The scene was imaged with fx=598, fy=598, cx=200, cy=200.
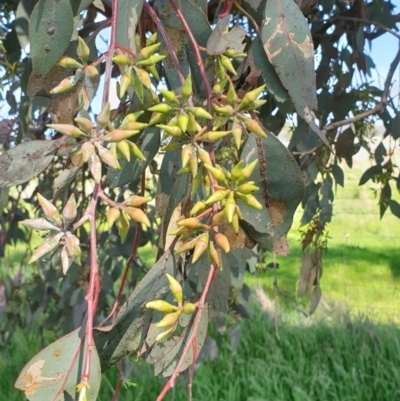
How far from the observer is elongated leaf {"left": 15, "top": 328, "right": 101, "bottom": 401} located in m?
0.40

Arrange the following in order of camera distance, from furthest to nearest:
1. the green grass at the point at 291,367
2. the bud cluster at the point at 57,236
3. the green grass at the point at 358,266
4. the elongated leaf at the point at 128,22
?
1. the green grass at the point at 358,266
2. the green grass at the point at 291,367
3. the elongated leaf at the point at 128,22
4. the bud cluster at the point at 57,236

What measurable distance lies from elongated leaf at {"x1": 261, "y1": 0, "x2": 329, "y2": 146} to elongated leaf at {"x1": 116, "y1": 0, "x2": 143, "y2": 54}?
11 centimetres

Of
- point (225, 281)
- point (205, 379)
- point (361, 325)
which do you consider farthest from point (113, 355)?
point (361, 325)

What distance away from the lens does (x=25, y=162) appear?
44cm

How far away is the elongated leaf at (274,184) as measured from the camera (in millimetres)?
480

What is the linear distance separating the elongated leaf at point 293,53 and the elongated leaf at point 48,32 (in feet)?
0.55

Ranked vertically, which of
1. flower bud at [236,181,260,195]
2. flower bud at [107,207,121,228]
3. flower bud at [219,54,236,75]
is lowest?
flower bud at [107,207,121,228]

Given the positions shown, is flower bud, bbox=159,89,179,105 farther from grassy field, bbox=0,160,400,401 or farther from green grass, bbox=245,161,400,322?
green grass, bbox=245,161,400,322

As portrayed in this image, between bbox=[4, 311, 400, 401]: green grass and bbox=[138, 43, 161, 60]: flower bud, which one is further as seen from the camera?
bbox=[4, 311, 400, 401]: green grass

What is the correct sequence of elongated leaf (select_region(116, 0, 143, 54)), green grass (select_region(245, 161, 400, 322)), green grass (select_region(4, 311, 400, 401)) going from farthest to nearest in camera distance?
1. green grass (select_region(245, 161, 400, 322))
2. green grass (select_region(4, 311, 400, 401))
3. elongated leaf (select_region(116, 0, 143, 54))

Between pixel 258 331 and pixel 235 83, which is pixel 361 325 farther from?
pixel 235 83

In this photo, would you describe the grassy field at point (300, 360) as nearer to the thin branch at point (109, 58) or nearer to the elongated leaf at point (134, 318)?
the elongated leaf at point (134, 318)

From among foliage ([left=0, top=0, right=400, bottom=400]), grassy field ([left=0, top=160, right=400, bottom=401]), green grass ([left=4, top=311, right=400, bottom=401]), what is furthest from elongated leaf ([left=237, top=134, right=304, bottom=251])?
green grass ([left=4, top=311, right=400, bottom=401])

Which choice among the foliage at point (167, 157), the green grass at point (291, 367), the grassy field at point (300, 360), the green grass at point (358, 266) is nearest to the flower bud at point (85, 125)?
the foliage at point (167, 157)
